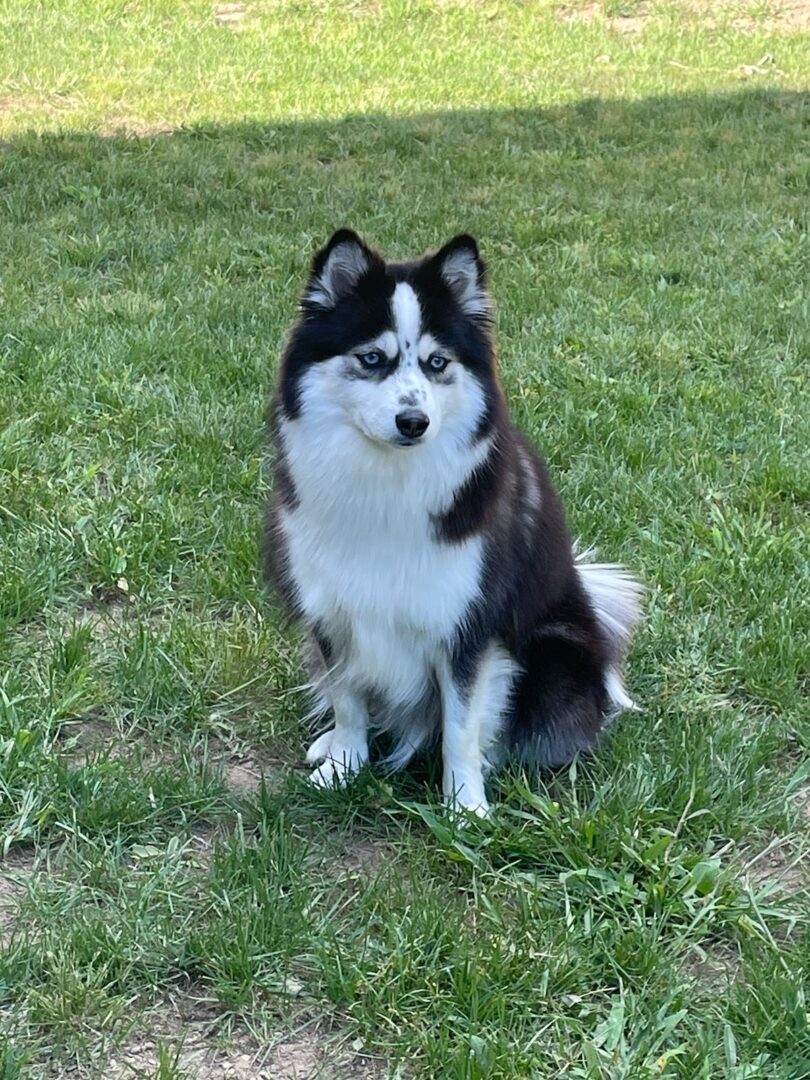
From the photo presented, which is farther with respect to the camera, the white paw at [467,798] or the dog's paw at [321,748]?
the dog's paw at [321,748]

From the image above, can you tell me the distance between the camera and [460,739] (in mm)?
2775

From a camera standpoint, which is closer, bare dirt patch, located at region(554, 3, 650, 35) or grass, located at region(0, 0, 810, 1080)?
grass, located at region(0, 0, 810, 1080)

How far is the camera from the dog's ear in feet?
8.56

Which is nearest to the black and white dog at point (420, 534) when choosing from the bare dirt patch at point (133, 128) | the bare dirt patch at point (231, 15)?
the bare dirt patch at point (133, 128)

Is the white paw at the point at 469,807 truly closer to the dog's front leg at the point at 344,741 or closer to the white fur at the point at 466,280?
the dog's front leg at the point at 344,741

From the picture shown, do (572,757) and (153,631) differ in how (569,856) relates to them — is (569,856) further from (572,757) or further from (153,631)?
(153,631)

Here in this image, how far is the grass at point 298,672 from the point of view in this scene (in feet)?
7.29

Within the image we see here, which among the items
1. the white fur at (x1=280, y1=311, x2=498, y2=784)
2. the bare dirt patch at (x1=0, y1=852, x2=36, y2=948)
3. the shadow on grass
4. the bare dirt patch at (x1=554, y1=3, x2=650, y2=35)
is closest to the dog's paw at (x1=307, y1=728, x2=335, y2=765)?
the white fur at (x1=280, y1=311, x2=498, y2=784)

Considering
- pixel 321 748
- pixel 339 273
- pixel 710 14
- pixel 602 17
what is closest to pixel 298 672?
pixel 321 748

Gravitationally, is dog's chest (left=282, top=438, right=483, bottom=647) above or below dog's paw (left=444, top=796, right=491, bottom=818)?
above

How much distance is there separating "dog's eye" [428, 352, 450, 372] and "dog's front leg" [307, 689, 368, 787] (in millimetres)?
896

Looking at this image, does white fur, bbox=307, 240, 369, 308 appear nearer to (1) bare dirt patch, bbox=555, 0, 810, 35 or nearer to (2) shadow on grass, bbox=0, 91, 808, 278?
(2) shadow on grass, bbox=0, 91, 808, 278

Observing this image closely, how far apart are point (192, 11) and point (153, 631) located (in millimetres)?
11301

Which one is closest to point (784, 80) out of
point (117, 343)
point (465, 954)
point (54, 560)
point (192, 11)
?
point (192, 11)
